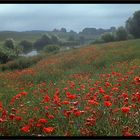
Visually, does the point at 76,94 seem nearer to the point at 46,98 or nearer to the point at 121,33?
the point at 46,98

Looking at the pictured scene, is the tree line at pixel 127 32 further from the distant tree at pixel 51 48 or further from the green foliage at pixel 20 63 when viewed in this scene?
the green foliage at pixel 20 63

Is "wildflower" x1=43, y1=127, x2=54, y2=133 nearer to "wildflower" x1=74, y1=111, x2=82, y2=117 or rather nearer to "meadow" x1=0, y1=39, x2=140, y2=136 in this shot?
"meadow" x1=0, y1=39, x2=140, y2=136

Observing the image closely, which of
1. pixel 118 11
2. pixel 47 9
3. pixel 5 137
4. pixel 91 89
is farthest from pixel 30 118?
pixel 118 11

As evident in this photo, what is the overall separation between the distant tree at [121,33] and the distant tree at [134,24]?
0.09 metres

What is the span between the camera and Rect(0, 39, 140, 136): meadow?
5.15m

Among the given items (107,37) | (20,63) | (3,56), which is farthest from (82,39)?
(3,56)

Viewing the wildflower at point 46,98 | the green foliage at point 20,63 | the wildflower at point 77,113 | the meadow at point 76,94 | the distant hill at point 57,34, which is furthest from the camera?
the green foliage at point 20,63

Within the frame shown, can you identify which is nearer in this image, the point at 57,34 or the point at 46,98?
the point at 46,98

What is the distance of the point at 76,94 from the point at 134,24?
1.16 meters

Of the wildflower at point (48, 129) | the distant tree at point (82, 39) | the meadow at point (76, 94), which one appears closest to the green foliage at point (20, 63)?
the meadow at point (76, 94)

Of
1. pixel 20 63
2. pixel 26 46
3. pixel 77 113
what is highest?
pixel 26 46

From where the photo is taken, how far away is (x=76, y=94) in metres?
5.62

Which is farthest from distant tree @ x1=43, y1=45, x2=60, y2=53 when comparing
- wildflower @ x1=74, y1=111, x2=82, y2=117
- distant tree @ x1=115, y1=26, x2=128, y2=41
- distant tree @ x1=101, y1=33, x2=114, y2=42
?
wildflower @ x1=74, y1=111, x2=82, y2=117

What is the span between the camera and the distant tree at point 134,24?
572cm
